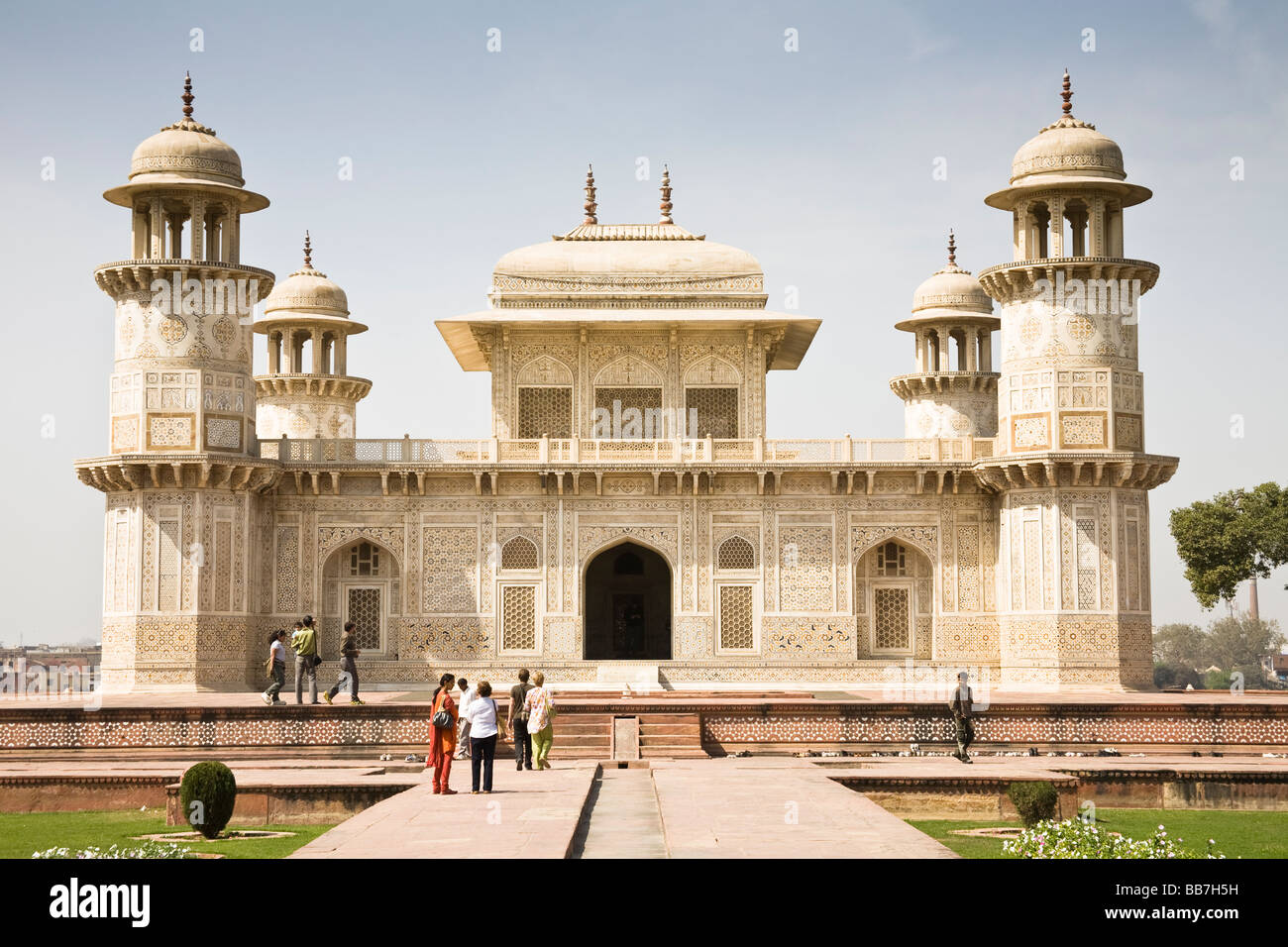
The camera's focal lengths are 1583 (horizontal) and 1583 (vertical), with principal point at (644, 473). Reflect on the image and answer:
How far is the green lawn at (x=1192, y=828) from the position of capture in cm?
1253

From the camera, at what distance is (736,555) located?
28.6 m

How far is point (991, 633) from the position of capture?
28297 millimetres

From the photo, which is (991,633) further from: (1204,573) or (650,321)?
(1204,573)

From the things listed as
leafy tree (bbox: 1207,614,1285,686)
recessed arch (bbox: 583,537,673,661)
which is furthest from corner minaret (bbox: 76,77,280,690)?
leafy tree (bbox: 1207,614,1285,686)

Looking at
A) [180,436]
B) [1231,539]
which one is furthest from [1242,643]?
[180,436]

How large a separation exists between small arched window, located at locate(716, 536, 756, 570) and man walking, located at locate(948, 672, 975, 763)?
32.5 ft

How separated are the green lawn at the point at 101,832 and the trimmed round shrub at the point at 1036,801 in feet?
20.1

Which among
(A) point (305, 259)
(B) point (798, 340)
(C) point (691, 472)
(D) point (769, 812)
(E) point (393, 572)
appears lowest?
(D) point (769, 812)

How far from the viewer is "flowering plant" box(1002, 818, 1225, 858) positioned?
905 centimetres

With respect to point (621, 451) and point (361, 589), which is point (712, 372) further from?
point (361, 589)

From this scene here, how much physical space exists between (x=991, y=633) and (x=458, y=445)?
33.4 ft

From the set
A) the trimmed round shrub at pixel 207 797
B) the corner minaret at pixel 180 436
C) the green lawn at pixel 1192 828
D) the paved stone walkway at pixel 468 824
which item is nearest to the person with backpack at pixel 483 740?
the paved stone walkway at pixel 468 824
